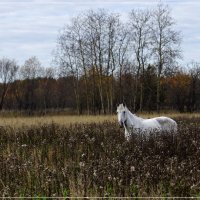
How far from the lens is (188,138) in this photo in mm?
12445

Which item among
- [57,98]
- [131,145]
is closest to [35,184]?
[131,145]

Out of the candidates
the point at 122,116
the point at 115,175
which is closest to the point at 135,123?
the point at 122,116

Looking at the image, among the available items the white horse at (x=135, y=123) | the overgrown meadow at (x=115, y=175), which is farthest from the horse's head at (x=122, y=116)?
the overgrown meadow at (x=115, y=175)

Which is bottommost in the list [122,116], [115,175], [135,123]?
[115,175]

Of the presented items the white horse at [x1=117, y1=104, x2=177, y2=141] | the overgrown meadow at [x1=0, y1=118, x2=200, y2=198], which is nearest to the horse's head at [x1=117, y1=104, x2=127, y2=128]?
the white horse at [x1=117, y1=104, x2=177, y2=141]

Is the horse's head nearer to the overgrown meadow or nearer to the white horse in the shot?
the white horse

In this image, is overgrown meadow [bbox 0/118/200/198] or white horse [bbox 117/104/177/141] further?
white horse [bbox 117/104/177/141]

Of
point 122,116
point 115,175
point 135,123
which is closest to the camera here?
point 115,175

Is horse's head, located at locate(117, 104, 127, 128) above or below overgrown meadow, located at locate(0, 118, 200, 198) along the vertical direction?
above

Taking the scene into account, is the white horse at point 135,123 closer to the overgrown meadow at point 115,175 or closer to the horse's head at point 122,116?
the horse's head at point 122,116

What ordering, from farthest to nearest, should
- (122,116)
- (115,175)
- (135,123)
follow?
(135,123), (122,116), (115,175)

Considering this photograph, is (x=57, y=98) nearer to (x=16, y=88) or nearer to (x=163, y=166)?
(x=16, y=88)

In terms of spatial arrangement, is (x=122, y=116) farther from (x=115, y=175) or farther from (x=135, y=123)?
(x=115, y=175)

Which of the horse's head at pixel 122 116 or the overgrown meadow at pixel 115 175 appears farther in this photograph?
the horse's head at pixel 122 116
